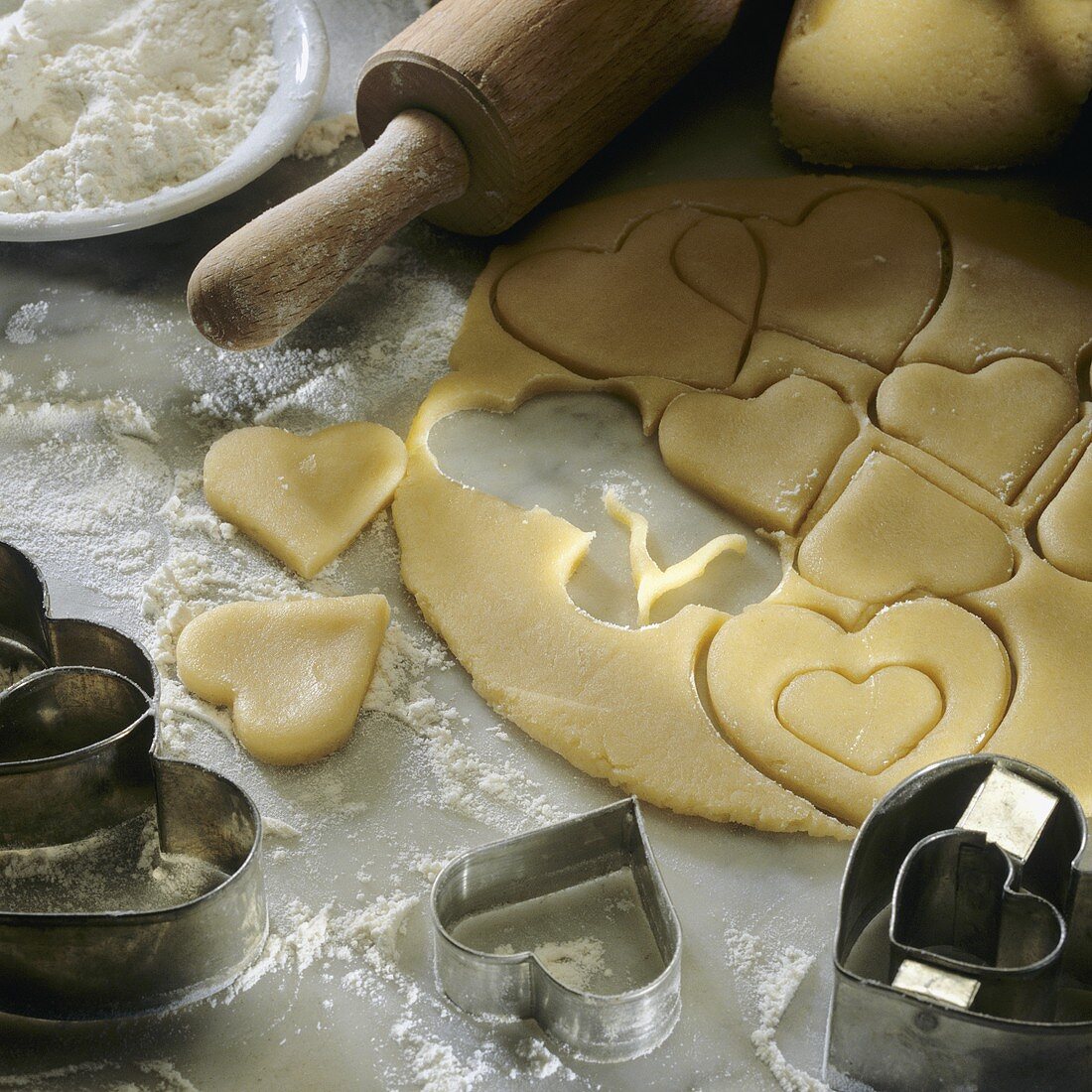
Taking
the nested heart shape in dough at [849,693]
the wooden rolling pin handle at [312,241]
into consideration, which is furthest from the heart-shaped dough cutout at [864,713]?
the wooden rolling pin handle at [312,241]

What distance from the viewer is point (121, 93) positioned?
160 centimetres

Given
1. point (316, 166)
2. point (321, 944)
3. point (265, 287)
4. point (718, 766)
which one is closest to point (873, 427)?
point (718, 766)

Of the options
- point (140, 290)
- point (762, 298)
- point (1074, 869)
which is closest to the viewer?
point (1074, 869)

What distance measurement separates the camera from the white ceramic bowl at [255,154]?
4.96ft

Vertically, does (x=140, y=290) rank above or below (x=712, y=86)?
below

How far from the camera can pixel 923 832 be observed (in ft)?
3.47

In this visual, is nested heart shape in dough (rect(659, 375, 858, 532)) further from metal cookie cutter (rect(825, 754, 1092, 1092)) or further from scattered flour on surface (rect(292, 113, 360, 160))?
scattered flour on surface (rect(292, 113, 360, 160))

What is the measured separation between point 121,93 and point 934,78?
1.00 metres

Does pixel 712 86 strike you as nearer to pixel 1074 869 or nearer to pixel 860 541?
pixel 860 541

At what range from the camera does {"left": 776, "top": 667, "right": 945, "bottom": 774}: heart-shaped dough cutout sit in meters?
1.13

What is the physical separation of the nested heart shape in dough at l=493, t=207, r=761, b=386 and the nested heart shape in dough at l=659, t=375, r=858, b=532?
6 cm

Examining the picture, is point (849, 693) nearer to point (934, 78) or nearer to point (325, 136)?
point (934, 78)

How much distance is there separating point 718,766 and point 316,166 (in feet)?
3.51

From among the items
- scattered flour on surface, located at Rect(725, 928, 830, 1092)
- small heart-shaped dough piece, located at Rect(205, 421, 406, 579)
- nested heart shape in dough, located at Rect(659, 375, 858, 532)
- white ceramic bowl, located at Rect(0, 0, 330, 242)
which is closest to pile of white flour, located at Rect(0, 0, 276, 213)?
white ceramic bowl, located at Rect(0, 0, 330, 242)
